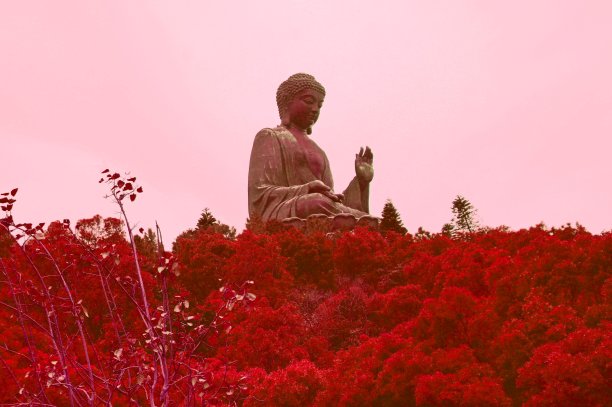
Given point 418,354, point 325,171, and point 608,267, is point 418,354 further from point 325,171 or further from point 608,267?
point 325,171

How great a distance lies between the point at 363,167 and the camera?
28391 millimetres

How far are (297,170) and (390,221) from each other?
192 inches

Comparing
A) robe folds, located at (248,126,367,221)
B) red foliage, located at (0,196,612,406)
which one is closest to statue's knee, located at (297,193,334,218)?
robe folds, located at (248,126,367,221)

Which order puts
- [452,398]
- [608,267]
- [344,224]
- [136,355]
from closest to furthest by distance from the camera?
[136,355] < [452,398] < [608,267] < [344,224]

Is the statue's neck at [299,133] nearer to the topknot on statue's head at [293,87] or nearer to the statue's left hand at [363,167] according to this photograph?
the topknot on statue's head at [293,87]

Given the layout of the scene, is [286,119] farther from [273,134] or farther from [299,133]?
[273,134]

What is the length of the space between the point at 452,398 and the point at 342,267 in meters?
9.30

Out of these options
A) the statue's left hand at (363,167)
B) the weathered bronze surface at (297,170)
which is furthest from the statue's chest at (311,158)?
the statue's left hand at (363,167)

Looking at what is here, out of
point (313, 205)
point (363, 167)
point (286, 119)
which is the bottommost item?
point (313, 205)

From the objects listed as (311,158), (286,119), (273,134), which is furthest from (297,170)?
(286,119)

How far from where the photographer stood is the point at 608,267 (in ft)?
48.0

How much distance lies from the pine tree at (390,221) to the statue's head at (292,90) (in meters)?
3.98

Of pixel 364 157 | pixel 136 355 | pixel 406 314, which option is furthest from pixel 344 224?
pixel 136 355

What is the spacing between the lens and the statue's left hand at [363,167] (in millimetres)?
28391
